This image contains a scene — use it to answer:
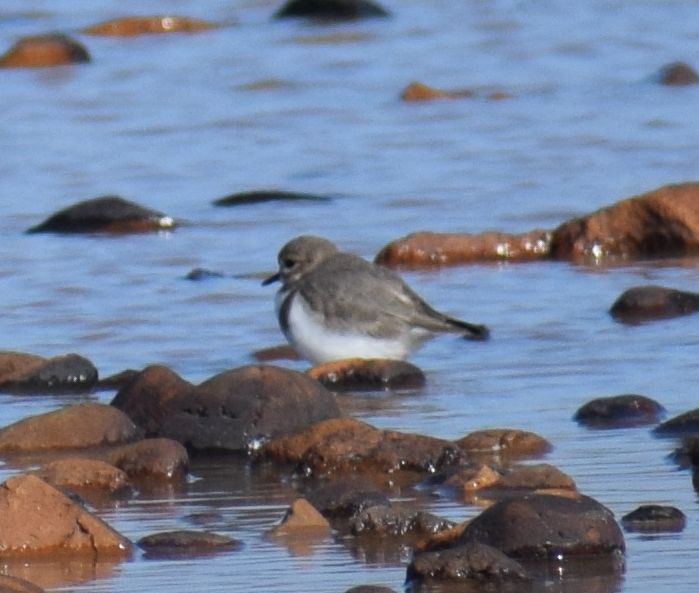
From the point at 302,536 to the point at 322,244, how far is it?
12.7 ft

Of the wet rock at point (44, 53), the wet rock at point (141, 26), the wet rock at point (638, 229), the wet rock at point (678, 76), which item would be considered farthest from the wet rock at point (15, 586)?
the wet rock at point (141, 26)

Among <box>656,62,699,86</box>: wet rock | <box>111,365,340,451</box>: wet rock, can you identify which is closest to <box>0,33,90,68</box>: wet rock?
<box>656,62,699,86</box>: wet rock

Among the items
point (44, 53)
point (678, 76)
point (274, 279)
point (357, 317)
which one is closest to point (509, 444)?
point (357, 317)

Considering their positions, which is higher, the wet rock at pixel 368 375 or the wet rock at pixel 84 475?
the wet rock at pixel 84 475

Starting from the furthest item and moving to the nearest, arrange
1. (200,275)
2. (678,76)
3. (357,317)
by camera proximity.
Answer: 1. (678,76)
2. (200,275)
3. (357,317)

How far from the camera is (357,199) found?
1277cm

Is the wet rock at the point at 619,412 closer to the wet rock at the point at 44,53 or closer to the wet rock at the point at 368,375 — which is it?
the wet rock at the point at 368,375

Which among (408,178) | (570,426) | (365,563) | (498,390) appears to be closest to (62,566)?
(365,563)

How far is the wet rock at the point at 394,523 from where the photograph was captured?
221 inches

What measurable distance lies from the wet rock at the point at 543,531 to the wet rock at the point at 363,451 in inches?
44.8

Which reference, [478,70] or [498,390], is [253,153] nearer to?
[478,70]

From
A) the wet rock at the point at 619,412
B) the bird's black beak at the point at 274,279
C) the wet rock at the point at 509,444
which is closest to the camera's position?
the wet rock at the point at 509,444

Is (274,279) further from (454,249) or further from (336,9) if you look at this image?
(336,9)

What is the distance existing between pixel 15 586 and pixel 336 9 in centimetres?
1690
